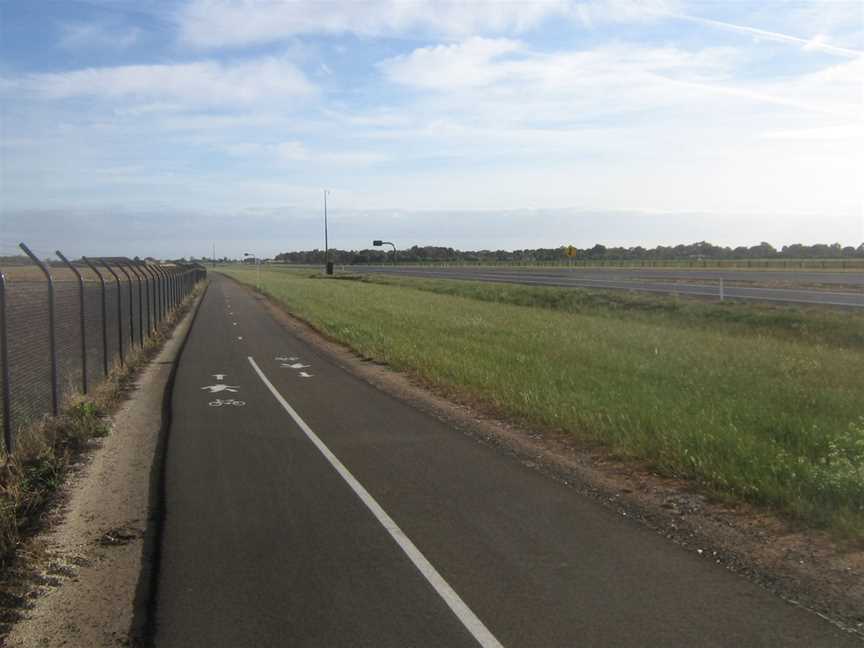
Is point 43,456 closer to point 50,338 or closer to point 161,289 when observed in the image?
point 50,338

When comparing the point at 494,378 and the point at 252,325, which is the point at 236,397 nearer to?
the point at 494,378

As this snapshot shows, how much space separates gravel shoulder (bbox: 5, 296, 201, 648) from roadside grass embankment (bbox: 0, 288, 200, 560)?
0.59ft

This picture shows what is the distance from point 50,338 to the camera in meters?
10.4

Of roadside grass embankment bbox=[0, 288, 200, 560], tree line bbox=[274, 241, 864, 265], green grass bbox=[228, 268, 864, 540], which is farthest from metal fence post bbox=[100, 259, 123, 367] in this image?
tree line bbox=[274, 241, 864, 265]

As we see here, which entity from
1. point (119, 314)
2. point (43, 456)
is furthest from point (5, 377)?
point (119, 314)

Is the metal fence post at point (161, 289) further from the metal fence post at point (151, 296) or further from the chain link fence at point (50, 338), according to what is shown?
the chain link fence at point (50, 338)

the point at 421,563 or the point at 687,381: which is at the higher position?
the point at 687,381

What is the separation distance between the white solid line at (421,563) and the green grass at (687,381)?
122 inches

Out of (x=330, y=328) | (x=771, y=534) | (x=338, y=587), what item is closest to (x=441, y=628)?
(x=338, y=587)

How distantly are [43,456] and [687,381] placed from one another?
9.47 m

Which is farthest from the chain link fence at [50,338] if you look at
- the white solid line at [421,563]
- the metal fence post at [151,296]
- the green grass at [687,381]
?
the green grass at [687,381]

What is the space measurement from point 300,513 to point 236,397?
7406 millimetres

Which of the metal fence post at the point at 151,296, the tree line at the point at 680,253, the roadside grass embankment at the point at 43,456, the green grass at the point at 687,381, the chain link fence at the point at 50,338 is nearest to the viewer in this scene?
the roadside grass embankment at the point at 43,456

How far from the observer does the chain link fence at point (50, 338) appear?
384 inches
